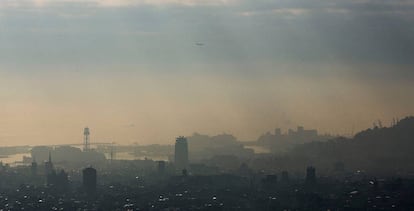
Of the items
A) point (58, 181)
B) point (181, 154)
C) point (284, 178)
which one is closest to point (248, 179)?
point (284, 178)

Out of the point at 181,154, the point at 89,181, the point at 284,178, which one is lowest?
the point at 284,178

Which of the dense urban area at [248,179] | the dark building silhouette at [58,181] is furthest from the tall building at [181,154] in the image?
the dark building silhouette at [58,181]

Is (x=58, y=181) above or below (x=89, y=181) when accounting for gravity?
above

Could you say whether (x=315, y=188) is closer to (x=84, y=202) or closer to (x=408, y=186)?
(x=408, y=186)

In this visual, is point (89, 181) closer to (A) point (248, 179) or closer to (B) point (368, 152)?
(A) point (248, 179)

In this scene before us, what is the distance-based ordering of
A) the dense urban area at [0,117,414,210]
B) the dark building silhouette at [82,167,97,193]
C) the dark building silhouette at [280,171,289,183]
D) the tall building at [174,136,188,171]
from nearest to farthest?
1. the dense urban area at [0,117,414,210]
2. the dark building silhouette at [82,167,97,193]
3. the dark building silhouette at [280,171,289,183]
4. the tall building at [174,136,188,171]

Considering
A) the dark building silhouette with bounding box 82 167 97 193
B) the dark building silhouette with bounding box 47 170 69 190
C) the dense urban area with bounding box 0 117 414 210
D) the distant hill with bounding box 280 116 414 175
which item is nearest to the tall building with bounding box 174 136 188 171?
the dense urban area with bounding box 0 117 414 210

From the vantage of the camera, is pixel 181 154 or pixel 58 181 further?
pixel 181 154

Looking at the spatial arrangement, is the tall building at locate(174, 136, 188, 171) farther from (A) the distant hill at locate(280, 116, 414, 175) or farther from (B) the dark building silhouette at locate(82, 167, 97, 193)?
(B) the dark building silhouette at locate(82, 167, 97, 193)

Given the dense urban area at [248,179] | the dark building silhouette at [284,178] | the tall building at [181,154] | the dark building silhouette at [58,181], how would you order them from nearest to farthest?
the dense urban area at [248,179] → the dark building silhouette at [284,178] → the dark building silhouette at [58,181] → the tall building at [181,154]

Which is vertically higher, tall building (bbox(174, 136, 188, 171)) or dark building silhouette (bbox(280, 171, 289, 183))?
tall building (bbox(174, 136, 188, 171))

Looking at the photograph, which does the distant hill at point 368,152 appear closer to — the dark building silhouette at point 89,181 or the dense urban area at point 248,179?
the dense urban area at point 248,179

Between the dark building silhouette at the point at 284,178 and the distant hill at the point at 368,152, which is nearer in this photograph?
the dark building silhouette at the point at 284,178
